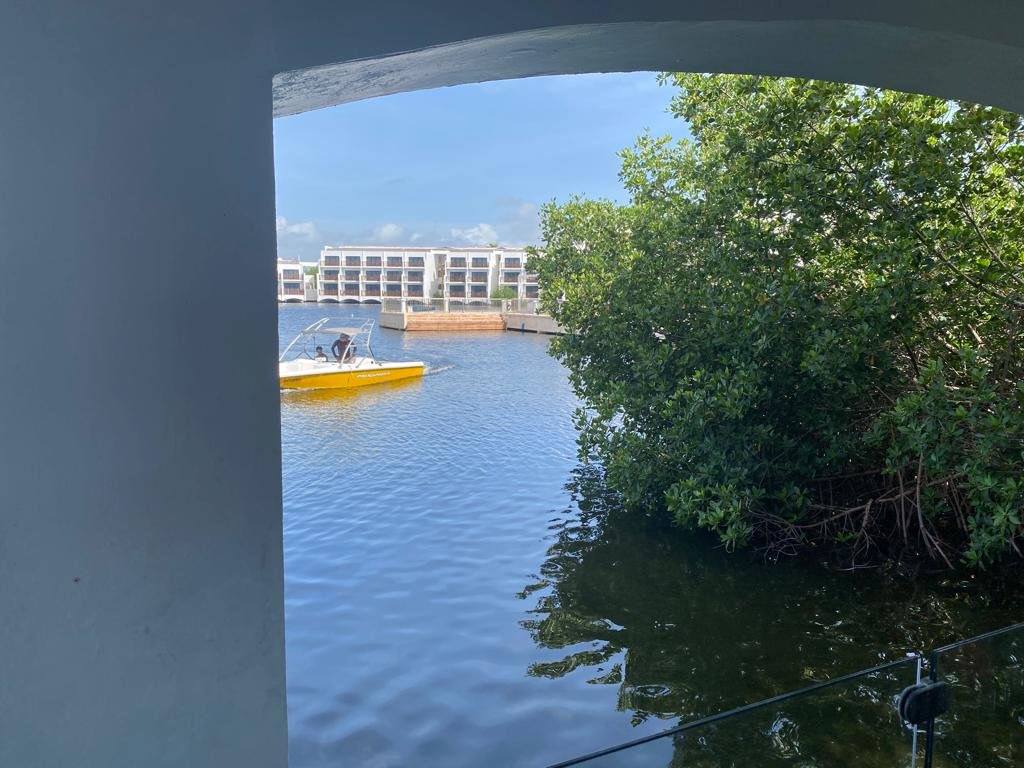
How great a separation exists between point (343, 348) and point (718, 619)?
15.3 metres

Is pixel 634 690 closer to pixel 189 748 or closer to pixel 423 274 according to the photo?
pixel 189 748

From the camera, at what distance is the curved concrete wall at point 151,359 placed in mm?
903

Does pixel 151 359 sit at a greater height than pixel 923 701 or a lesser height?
greater

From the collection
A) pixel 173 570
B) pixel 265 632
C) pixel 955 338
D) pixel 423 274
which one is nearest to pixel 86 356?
pixel 173 570

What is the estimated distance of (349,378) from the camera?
1895cm

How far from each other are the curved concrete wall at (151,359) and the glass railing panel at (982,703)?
1508 millimetres

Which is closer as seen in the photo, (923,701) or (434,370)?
(923,701)

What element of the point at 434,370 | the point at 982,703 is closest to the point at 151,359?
the point at 982,703

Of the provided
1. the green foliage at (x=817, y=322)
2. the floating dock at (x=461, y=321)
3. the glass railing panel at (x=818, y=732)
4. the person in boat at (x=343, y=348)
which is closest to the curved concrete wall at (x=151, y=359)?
the glass railing panel at (x=818, y=732)

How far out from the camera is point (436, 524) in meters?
8.92

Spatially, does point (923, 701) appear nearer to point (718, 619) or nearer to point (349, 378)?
point (718, 619)

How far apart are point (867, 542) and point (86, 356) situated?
6.50 metres

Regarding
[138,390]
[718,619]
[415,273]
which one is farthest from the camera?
[415,273]

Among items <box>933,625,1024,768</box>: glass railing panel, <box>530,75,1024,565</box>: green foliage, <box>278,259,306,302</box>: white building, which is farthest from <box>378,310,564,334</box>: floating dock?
<box>933,625,1024,768</box>: glass railing panel
